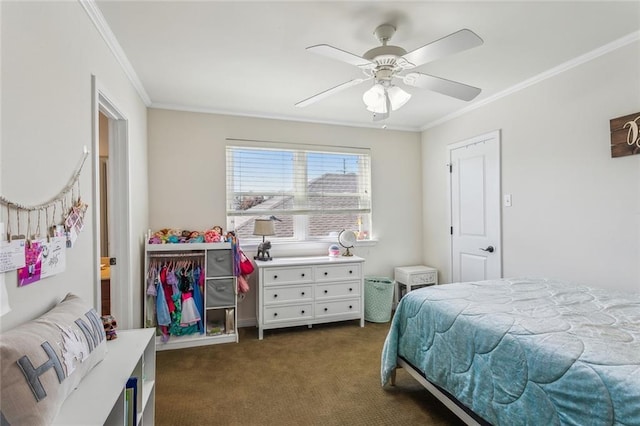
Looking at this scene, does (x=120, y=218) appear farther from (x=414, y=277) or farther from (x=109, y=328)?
(x=414, y=277)

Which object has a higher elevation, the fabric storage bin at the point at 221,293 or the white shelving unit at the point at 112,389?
the white shelving unit at the point at 112,389

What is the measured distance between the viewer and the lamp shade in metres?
3.47

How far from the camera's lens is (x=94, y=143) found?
1838mm

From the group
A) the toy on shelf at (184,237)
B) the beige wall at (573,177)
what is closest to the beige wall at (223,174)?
the toy on shelf at (184,237)

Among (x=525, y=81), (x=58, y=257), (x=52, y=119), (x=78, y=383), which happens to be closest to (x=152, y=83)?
(x=52, y=119)

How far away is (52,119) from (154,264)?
2.00 meters

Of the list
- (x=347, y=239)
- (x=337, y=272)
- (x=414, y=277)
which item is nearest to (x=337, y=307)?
(x=337, y=272)

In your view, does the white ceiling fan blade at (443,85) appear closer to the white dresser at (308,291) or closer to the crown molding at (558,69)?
the crown molding at (558,69)

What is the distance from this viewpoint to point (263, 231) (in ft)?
11.4

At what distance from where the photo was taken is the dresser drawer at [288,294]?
338 centimetres

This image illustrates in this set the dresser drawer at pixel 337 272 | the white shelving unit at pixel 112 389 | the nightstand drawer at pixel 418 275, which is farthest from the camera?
the nightstand drawer at pixel 418 275

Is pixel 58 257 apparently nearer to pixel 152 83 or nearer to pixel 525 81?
pixel 152 83

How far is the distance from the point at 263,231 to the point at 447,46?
2.47m

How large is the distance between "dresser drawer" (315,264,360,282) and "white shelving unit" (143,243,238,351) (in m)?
0.92
